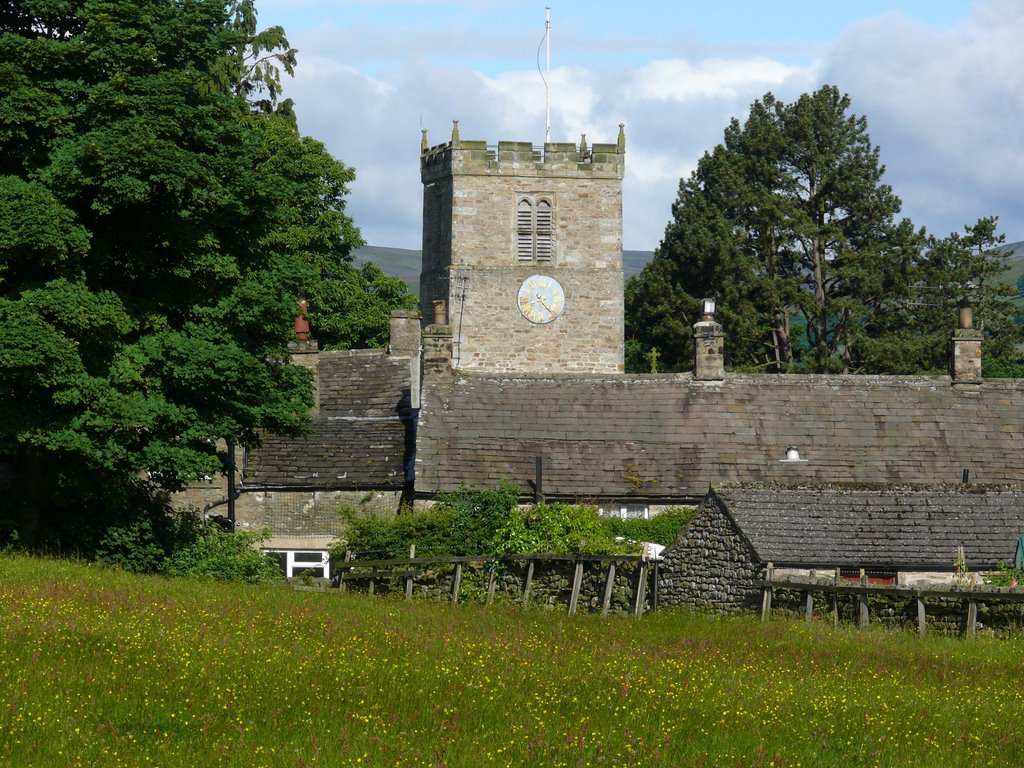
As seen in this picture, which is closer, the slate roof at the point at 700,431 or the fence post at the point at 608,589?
the fence post at the point at 608,589

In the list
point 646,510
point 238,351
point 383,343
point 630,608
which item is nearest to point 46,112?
point 238,351

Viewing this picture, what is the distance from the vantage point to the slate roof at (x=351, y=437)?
37.8m

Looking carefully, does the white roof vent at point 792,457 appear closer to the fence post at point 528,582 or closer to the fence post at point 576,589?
the fence post at point 528,582

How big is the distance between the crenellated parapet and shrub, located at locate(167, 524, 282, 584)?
35.4 metres

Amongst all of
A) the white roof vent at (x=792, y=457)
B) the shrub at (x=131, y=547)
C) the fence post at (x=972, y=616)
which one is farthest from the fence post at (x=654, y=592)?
the white roof vent at (x=792, y=457)

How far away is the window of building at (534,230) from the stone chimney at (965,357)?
24.2 m

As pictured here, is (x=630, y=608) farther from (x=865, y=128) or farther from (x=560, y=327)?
(x=865, y=128)

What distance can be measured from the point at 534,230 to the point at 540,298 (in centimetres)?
291

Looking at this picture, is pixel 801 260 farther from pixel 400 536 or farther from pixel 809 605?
pixel 809 605

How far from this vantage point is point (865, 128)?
7294 cm

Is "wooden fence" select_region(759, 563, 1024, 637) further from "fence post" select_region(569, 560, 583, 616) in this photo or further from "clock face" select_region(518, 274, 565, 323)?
"clock face" select_region(518, 274, 565, 323)

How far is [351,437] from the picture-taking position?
39.6 meters

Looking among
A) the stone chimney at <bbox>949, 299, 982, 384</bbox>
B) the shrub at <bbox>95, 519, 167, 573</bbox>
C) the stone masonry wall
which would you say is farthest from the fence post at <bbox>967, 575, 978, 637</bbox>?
the stone chimney at <bbox>949, 299, 982, 384</bbox>

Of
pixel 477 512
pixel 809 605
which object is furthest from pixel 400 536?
pixel 809 605
